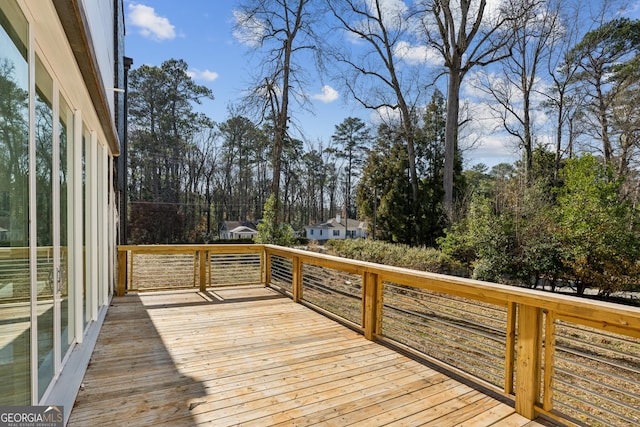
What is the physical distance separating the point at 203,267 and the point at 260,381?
3838 mm

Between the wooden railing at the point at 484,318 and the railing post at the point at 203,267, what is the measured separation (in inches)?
0.7

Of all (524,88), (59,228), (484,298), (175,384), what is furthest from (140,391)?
(524,88)

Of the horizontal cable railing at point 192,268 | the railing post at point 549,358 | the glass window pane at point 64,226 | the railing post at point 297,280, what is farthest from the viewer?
the horizontal cable railing at point 192,268

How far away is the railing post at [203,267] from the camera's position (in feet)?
20.4

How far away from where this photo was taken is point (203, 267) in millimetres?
6312

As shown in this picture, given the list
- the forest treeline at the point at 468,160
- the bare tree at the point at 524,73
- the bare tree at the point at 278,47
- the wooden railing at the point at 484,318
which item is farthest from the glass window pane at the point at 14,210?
the bare tree at the point at 524,73

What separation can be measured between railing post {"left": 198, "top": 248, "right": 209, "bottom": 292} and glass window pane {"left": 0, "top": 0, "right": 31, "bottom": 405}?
4529 mm

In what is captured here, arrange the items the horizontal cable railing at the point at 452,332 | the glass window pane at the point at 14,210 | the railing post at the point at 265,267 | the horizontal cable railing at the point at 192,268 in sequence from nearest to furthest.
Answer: the glass window pane at the point at 14,210 < the horizontal cable railing at the point at 452,332 < the horizontal cable railing at the point at 192,268 < the railing post at the point at 265,267

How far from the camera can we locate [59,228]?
2453mm

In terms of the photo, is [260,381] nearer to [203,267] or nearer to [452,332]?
[452,332]

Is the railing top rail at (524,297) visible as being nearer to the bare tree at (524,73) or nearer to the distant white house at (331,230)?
the bare tree at (524,73)

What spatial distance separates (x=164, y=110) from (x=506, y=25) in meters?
18.9

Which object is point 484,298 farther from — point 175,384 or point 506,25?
point 506,25

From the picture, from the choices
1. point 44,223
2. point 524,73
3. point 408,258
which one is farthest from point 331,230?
point 44,223
